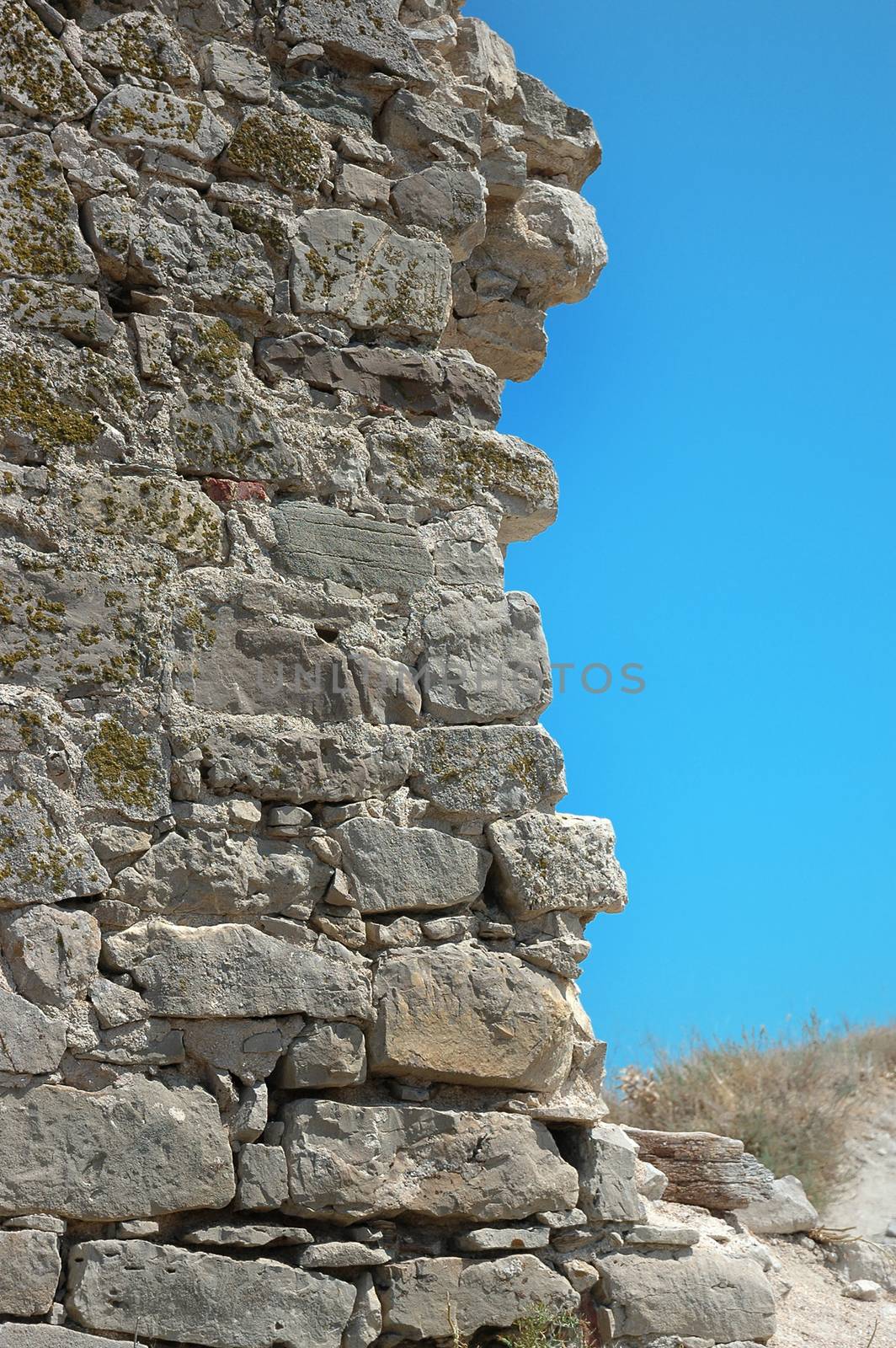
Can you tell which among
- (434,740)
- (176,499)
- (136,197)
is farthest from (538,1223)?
(136,197)

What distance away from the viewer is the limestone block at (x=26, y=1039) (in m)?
2.77

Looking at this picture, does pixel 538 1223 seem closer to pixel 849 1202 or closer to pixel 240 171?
pixel 240 171

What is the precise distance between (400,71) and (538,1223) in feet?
10.5

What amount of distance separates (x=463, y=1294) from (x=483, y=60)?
3473 mm

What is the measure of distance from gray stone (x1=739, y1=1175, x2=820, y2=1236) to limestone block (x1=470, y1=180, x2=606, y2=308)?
143 inches

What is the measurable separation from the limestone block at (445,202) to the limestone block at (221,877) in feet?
6.11

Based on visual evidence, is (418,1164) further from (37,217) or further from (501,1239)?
(37,217)

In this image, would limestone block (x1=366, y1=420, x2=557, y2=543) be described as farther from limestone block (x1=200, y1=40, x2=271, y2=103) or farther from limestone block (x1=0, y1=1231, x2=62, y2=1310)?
limestone block (x1=0, y1=1231, x2=62, y2=1310)

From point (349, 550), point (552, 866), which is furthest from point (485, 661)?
point (552, 866)

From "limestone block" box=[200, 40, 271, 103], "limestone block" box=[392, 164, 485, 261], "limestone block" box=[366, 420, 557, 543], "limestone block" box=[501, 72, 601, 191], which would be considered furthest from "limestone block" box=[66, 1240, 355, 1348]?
"limestone block" box=[501, 72, 601, 191]

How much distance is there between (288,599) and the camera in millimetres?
3324

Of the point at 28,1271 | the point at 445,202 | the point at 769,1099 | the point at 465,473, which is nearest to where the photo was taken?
the point at 28,1271

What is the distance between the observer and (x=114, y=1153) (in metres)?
2.83

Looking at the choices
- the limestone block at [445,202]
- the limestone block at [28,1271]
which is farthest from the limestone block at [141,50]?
the limestone block at [28,1271]
